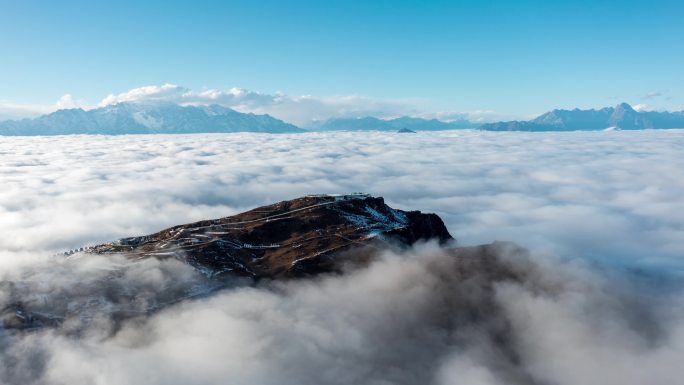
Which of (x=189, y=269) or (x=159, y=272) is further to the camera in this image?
(x=189, y=269)

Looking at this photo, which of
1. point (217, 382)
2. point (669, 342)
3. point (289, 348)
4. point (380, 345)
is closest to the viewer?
point (217, 382)

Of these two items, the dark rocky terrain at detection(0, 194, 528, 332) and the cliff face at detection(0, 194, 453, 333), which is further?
the dark rocky terrain at detection(0, 194, 528, 332)

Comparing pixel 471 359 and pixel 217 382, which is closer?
pixel 217 382

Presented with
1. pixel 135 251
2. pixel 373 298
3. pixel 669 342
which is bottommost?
pixel 669 342

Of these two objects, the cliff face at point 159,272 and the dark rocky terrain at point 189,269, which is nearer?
the cliff face at point 159,272

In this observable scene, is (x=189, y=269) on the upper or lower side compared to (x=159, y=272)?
lower

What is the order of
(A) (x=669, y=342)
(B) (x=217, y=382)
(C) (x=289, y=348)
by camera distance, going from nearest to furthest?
(B) (x=217, y=382) < (C) (x=289, y=348) < (A) (x=669, y=342)

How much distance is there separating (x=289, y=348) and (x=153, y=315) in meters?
50.3

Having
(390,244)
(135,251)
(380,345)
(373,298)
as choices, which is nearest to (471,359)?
(380,345)

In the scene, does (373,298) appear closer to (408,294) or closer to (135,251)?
(408,294)

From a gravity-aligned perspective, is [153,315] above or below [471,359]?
above

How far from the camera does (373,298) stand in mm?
180375

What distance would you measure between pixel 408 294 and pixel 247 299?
6114 centimetres

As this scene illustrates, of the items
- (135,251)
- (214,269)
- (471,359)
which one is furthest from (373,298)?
(135,251)
